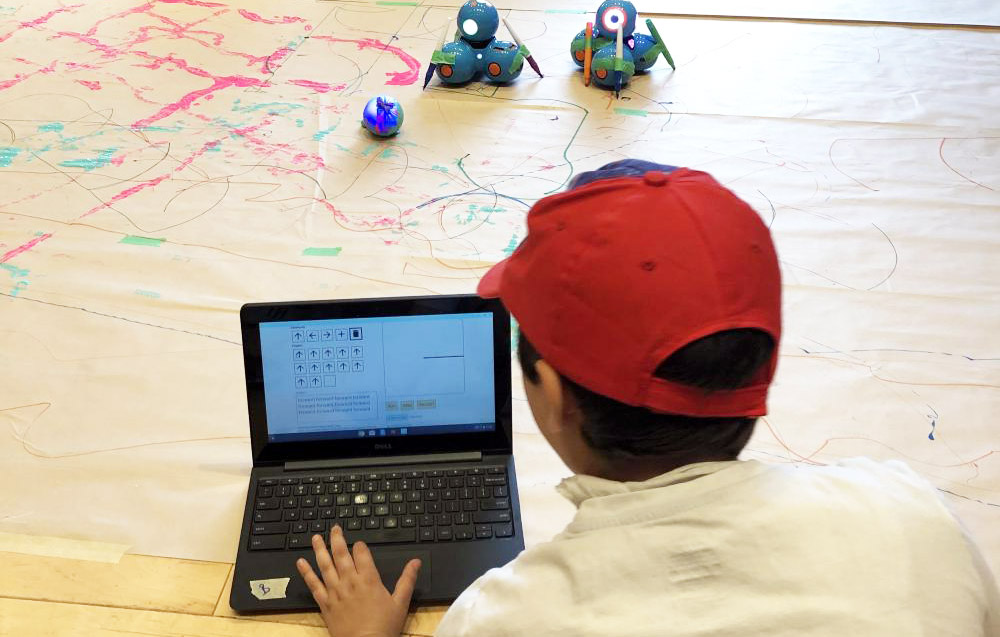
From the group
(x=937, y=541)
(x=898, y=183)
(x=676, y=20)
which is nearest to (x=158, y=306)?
(x=937, y=541)

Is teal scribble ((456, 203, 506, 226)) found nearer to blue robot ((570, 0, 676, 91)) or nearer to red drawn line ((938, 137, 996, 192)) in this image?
blue robot ((570, 0, 676, 91))

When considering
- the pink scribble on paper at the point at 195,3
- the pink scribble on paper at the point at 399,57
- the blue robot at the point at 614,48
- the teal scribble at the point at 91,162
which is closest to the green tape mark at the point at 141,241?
the teal scribble at the point at 91,162

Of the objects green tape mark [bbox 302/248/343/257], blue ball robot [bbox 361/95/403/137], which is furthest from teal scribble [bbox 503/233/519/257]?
blue ball robot [bbox 361/95/403/137]

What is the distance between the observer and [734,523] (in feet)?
1.49

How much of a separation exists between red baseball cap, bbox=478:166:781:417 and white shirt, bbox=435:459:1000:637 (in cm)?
5

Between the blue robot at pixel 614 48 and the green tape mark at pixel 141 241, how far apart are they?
0.74 m

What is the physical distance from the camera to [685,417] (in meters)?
0.48

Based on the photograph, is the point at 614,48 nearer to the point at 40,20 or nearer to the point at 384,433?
the point at 384,433

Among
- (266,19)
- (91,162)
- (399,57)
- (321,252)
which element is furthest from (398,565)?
(266,19)

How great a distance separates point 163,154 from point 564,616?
3.33 ft

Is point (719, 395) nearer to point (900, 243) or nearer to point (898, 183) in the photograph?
point (900, 243)

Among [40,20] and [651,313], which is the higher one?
[651,313]

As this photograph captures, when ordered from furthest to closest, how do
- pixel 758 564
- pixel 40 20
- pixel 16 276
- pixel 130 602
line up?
pixel 40 20 < pixel 16 276 < pixel 130 602 < pixel 758 564

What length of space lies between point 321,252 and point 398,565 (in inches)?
19.4
